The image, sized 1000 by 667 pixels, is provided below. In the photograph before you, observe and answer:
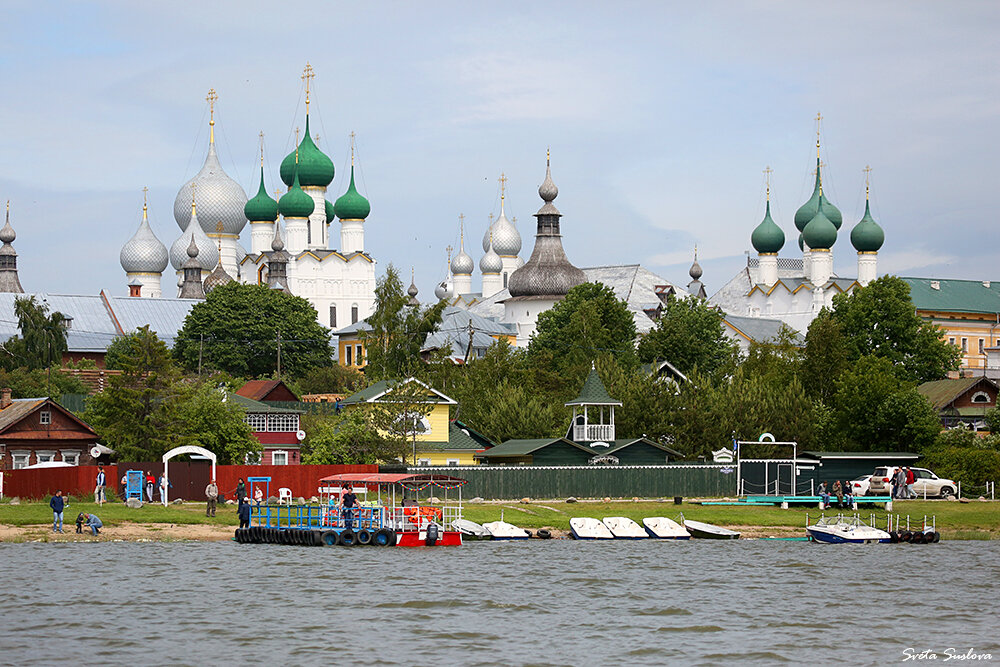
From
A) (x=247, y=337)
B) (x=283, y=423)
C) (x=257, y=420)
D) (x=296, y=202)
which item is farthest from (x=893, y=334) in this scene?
(x=296, y=202)

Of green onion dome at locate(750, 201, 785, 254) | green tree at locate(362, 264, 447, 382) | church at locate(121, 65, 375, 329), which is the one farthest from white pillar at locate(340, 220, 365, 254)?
green tree at locate(362, 264, 447, 382)

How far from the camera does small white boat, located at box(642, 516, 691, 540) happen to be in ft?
177

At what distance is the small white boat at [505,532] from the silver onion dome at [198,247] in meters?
113

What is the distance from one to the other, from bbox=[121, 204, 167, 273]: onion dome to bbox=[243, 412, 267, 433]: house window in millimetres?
94974

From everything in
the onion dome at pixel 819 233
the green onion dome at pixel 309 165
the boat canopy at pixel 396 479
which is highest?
the green onion dome at pixel 309 165

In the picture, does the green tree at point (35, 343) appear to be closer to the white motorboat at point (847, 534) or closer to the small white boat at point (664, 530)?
the small white boat at point (664, 530)

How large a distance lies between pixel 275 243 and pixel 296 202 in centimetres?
441

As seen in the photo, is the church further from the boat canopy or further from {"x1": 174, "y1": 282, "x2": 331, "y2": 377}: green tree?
the boat canopy

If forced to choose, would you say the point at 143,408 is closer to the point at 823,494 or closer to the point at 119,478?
the point at 119,478

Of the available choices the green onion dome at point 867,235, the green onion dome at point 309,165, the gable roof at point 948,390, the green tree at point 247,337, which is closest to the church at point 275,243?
the green onion dome at point 309,165

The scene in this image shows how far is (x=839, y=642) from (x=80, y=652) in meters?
15.0

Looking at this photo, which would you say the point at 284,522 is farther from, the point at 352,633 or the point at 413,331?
the point at 413,331

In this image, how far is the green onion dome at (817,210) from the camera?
156 meters

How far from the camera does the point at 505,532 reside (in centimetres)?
5247
